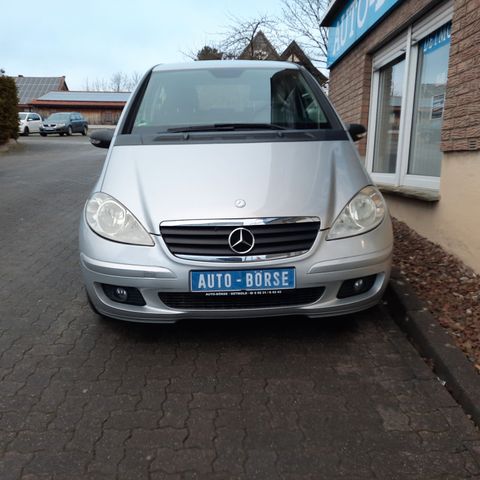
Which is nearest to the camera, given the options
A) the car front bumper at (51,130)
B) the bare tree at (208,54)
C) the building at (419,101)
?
the building at (419,101)

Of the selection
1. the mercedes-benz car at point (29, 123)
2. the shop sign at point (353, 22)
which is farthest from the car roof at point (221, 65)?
the mercedes-benz car at point (29, 123)

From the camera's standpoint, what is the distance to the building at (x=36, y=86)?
54781mm

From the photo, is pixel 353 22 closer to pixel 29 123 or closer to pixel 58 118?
pixel 58 118

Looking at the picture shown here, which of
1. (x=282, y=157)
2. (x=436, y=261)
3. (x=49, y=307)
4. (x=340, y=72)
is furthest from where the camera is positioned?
(x=340, y=72)

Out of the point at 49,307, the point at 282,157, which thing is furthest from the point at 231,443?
the point at 49,307

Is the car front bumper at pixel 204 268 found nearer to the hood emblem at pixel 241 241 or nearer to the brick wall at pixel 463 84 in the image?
the hood emblem at pixel 241 241

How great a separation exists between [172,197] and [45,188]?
7575 millimetres

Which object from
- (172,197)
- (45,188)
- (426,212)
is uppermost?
(172,197)

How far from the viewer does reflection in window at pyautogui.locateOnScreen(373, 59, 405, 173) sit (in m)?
6.64

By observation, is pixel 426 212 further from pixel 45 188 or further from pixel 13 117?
pixel 13 117

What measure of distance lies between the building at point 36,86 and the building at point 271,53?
4348 cm

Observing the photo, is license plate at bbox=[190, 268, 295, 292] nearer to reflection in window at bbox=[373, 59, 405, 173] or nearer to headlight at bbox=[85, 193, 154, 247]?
headlight at bbox=[85, 193, 154, 247]

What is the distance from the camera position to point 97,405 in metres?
2.42

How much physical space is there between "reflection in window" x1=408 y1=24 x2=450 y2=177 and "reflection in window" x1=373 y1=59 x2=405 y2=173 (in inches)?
23.2
